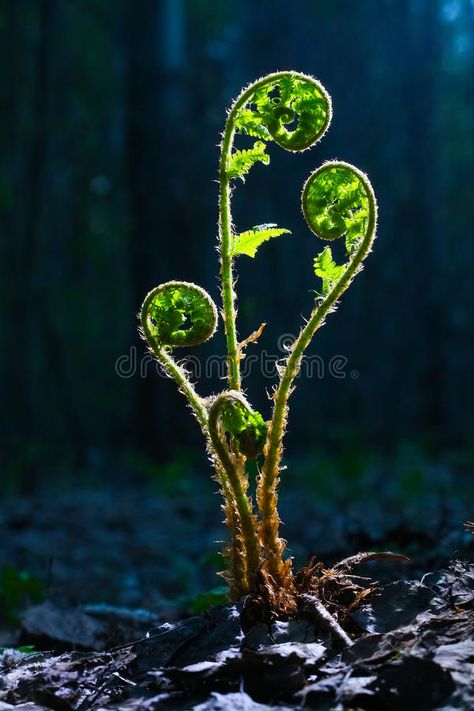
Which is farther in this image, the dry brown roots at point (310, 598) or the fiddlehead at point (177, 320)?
the fiddlehead at point (177, 320)

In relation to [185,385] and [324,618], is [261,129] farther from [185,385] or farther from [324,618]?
[324,618]

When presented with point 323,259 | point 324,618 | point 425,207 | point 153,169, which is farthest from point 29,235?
point 324,618

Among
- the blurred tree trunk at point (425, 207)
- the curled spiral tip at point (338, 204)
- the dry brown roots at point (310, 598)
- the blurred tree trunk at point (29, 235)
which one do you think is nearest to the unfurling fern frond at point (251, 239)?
the curled spiral tip at point (338, 204)

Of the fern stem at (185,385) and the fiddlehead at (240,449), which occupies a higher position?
the fern stem at (185,385)

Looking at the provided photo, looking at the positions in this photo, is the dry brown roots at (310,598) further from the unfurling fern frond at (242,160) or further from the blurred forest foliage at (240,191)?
the blurred forest foliage at (240,191)

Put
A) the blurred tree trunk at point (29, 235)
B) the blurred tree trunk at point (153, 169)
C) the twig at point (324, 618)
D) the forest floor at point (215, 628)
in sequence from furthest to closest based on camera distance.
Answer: the blurred tree trunk at point (153, 169) < the blurred tree trunk at point (29, 235) < the twig at point (324, 618) < the forest floor at point (215, 628)


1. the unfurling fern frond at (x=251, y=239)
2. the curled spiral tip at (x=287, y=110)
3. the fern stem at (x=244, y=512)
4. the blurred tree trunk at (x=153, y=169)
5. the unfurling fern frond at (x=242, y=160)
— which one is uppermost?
the blurred tree trunk at (x=153, y=169)

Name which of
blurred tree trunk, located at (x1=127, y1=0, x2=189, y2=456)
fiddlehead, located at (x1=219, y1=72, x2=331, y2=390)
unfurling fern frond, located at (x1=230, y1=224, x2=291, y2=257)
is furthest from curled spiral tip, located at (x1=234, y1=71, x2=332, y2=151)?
blurred tree trunk, located at (x1=127, y1=0, x2=189, y2=456)
